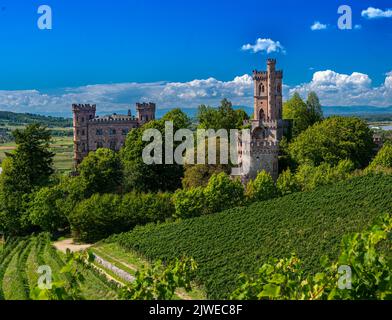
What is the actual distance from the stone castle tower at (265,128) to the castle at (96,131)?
18389 mm

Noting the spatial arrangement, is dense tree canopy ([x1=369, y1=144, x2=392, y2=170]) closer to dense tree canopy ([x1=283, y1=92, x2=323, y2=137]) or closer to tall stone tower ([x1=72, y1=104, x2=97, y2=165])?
dense tree canopy ([x1=283, y1=92, x2=323, y2=137])

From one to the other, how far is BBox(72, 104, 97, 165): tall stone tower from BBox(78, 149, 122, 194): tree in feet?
41.3

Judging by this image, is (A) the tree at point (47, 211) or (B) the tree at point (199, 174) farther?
(B) the tree at point (199, 174)

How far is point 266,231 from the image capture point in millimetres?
36469

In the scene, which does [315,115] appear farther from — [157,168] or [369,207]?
[369,207]

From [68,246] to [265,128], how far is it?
2438 cm

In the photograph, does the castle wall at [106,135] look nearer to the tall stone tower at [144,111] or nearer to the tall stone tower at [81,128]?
the tall stone tower at [81,128]

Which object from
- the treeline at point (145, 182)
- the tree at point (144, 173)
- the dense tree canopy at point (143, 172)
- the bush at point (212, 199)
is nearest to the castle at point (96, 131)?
the treeline at point (145, 182)

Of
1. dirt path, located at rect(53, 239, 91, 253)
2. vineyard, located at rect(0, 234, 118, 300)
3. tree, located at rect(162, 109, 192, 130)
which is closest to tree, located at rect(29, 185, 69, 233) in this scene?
vineyard, located at rect(0, 234, 118, 300)

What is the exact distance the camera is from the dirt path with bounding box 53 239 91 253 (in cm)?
4235

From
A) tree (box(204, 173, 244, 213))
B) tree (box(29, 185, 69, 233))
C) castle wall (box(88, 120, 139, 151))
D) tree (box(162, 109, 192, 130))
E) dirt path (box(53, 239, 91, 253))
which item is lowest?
dirt path (box(53, 239, 91, 253))

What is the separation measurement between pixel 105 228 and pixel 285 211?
52.9ft

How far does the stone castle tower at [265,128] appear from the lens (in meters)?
48.5
